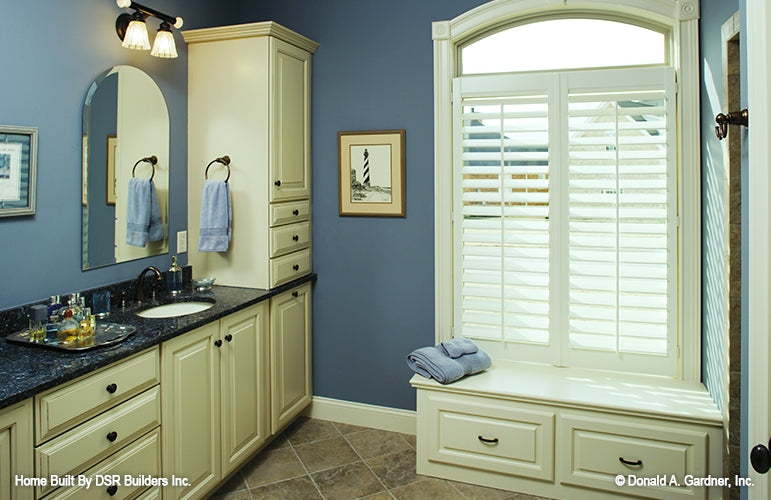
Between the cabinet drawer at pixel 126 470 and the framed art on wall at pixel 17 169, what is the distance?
1.03 m

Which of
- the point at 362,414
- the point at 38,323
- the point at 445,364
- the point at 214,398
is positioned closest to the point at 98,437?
the point at 38,323

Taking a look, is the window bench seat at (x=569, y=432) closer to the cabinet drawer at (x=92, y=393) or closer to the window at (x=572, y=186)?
the window at (x=572, y=186)

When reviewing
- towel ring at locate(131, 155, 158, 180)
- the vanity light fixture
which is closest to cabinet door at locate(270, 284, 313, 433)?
towel ring at locate(131, 155, 158, 180)

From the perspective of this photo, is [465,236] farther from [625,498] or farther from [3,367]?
[3,367]

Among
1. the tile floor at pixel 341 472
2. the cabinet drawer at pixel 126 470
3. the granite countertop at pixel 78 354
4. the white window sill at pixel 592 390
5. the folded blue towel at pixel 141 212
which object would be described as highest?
the folded blue towel at pixel 141 212

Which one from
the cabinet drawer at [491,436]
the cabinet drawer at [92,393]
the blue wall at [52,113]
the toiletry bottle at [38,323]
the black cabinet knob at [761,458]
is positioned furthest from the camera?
the cabinet drawer at [491,436]

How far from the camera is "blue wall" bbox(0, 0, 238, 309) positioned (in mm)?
2156

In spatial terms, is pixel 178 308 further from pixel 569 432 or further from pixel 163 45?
pixel 569 432

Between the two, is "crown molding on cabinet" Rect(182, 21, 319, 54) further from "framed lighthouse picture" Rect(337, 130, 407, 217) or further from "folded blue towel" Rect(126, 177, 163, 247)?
"folded blue towel" Rect(126, 177, 163, 247)

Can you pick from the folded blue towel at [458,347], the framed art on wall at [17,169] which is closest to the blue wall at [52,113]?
the framed art on wall at [17,169]

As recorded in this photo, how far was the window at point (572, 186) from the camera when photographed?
109 inches

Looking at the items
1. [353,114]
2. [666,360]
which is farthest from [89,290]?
[666,360]

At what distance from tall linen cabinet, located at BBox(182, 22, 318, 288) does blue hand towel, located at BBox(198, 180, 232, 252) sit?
10cm

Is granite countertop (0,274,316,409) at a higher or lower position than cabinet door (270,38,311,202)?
lower
